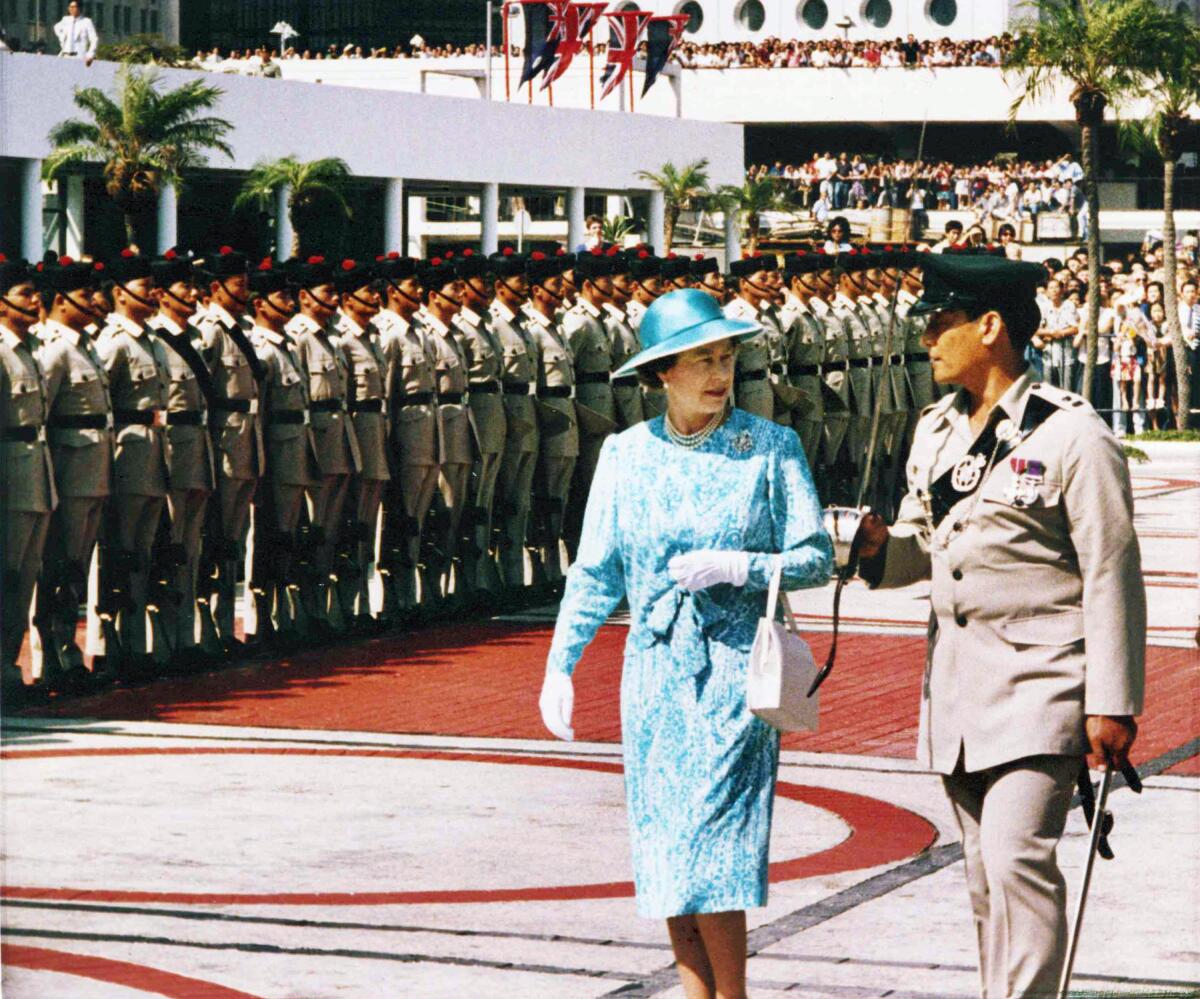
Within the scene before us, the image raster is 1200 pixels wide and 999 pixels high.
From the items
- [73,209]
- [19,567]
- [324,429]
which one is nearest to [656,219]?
[73,209]

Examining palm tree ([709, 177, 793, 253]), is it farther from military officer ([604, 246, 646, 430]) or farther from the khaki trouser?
the khaki trouser

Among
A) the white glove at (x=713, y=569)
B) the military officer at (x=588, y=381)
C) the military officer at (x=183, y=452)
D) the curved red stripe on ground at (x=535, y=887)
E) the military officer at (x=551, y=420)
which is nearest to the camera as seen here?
the white glove at (x=713, y=569)

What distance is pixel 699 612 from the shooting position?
220 inches

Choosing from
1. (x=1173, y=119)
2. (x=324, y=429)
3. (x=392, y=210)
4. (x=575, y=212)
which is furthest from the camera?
(x=575, y=212)

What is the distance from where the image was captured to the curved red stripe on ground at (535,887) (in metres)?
7.48

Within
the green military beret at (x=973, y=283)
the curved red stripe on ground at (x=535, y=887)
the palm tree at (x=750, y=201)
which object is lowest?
the curved red stripe on ground at (x=535, y=887)

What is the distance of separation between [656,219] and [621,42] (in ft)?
25.5

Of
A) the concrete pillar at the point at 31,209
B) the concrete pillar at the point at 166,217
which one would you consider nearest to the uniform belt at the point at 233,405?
the concrete pillar at the point at 31,209

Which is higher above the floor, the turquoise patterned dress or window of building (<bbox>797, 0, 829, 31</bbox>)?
window of building (<bbox>797, 0, 829, 31</bbox>)

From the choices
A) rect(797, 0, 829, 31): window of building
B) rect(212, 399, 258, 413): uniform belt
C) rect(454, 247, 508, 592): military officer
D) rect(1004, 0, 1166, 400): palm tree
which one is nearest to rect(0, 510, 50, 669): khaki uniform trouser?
rect(212, 399, 258, 413): uniform belt

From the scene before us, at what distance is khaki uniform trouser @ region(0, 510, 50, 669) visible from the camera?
440 inches

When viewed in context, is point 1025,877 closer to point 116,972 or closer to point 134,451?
point 116,972

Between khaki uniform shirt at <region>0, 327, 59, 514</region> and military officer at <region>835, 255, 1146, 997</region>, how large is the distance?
6267mm

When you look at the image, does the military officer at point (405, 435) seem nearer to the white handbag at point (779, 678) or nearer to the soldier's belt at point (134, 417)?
the soldier's belt at point (134, 417)
